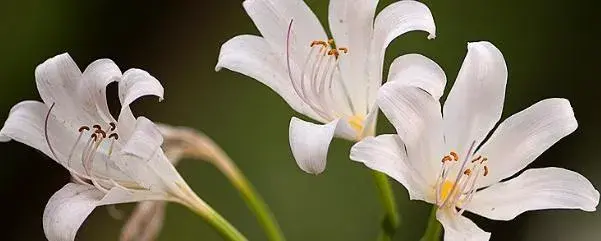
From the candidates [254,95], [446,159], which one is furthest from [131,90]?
[254,95]

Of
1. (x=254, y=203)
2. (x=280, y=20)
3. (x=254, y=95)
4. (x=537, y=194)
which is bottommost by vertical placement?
(x=254, y=95)

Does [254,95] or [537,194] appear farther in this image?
[254,95]

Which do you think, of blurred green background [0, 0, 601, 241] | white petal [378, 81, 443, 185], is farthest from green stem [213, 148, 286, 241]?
blurred green background [0, 0, 601, 241]

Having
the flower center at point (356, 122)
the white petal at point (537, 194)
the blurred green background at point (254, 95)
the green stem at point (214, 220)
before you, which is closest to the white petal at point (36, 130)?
the green stem at point (214, 220)

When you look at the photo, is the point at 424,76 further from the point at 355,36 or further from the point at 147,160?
the point at 147,160

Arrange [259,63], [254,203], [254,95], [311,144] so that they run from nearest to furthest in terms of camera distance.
Result: [311,144]
[259,63]
[254,203]
[254,95]

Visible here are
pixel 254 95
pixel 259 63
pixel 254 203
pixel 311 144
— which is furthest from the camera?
pixel 254 95

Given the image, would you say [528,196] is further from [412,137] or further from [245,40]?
[245,40]

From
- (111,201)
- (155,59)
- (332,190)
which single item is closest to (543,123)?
(111,201)
